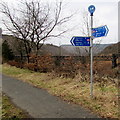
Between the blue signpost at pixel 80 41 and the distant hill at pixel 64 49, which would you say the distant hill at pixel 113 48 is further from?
the blue signpost at pixel 80 41

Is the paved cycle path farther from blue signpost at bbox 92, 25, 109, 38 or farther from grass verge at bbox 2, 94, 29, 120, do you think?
blue signpost at bbox 92, 25, 109, 38

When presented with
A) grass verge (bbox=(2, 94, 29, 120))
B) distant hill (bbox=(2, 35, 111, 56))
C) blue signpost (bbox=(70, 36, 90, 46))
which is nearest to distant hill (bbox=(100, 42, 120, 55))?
distant hill (bbox=(2, 35, 111, 56))

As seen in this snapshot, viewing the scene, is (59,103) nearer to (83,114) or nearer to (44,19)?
(83,114)

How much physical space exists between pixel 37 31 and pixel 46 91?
7675 mm

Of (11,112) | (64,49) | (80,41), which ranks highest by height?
(64,49)

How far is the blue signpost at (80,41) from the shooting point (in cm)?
461

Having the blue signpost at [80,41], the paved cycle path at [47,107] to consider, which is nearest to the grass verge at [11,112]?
the paved cycle path at [47,107]

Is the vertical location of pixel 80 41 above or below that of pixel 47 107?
above

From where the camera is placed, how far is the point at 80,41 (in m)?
4.66

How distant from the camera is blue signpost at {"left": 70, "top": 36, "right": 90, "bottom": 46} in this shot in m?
4.61

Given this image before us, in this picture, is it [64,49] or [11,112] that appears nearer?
[11,112]

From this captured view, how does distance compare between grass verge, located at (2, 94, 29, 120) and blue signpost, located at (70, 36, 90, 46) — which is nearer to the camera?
grass verge, located at (2, 94, 29, 120)

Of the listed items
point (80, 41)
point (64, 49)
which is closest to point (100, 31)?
point (80, 41)

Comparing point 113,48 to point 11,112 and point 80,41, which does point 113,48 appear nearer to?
point 80,41
